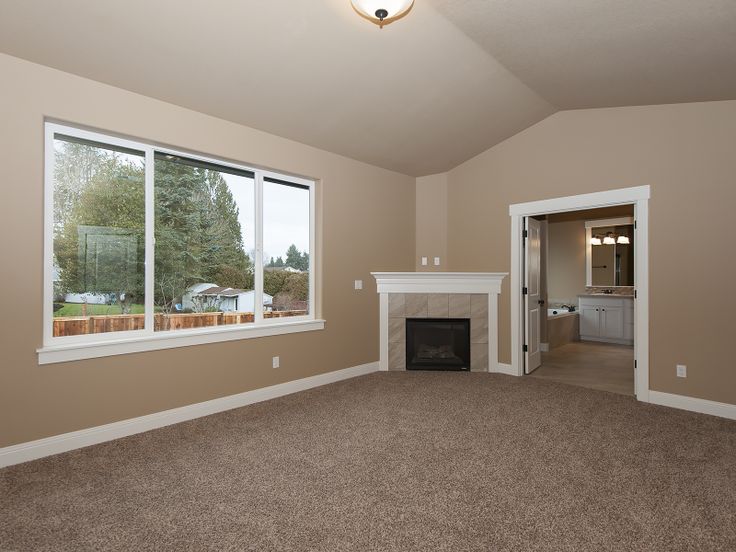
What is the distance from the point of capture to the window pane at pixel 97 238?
3146 millimetres

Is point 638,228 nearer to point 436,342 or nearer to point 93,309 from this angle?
point 436,342

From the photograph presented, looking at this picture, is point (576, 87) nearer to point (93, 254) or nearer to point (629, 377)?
point (629, 377)

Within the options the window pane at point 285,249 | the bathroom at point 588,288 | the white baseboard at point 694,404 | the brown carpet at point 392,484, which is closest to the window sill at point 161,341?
the window pane at point 285,249

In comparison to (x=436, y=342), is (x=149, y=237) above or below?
above

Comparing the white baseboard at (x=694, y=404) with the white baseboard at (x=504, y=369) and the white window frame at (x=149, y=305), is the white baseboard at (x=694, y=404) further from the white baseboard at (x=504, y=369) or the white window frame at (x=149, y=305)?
the white window frame at (x=149, y=305)

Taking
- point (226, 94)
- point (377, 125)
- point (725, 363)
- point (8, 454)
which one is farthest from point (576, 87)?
point (8, 454)

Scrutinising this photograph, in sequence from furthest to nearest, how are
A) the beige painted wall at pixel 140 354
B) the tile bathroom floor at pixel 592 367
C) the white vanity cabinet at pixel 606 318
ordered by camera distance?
the white vanity cabinet at pixel 606 318, the tile bathroom floor at pixel 592 367, the beige painted wall at pixel 140 354

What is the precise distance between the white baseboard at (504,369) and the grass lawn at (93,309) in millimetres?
4212

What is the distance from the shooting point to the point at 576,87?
4102mm

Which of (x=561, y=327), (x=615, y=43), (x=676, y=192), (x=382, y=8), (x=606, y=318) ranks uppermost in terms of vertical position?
(x=615, y=43)

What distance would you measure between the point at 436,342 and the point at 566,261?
4844 millimetres

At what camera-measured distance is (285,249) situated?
4742 mm

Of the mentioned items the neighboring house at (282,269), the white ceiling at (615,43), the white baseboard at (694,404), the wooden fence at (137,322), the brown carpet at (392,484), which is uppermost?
the white ceiling at (615,43)

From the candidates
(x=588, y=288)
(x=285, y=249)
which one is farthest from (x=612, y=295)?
(x=285, y=249)
